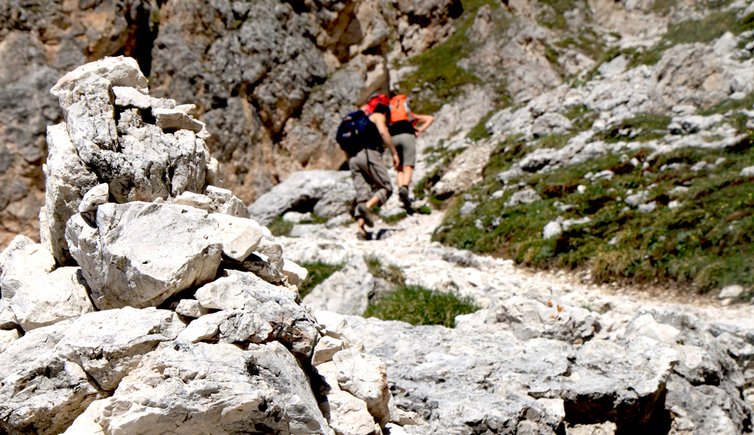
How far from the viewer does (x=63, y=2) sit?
17.6 meters

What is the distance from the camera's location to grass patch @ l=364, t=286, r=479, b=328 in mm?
7949

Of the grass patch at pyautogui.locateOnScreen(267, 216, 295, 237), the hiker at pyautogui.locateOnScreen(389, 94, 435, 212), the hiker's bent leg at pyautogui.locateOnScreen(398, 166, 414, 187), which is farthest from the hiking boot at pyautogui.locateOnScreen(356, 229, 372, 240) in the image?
the grass patch at pyautogui.locateOnScreen(267, 216, 295, 237)

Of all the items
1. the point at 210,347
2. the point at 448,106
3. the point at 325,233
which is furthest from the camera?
the point at 448,106

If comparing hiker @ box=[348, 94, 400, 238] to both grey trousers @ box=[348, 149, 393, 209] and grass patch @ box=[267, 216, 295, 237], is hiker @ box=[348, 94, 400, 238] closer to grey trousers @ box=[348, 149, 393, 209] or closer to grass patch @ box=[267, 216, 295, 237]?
grey trousers @ box=[348, 149, 393, 209]

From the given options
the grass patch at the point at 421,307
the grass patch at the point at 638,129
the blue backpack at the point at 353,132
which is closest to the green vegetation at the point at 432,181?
the blue backpack at the point at 353,132

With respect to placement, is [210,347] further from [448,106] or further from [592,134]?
[448,106]

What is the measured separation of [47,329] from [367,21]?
23.1 meters

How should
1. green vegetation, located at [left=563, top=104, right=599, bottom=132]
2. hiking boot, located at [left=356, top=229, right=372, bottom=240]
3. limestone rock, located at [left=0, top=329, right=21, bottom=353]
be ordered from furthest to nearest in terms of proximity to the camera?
green vegetation, located at [left=563, top=104, right=599, bottom=132] → hiking boot, located at [left=356, top=229, right=372, bottom=240] → limestone rock, located at [left=0, top=329, right=21, bottom=353]

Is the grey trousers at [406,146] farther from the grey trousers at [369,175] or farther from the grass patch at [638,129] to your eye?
the grass patch at [638,129]

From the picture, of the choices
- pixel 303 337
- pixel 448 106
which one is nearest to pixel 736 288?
pixel 303 337

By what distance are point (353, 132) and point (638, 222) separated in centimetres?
619

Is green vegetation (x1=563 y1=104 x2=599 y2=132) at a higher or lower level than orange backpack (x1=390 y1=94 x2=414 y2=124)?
lower

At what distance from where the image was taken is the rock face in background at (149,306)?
11.1ft

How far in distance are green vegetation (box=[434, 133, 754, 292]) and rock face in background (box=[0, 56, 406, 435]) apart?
6979 millimetres
